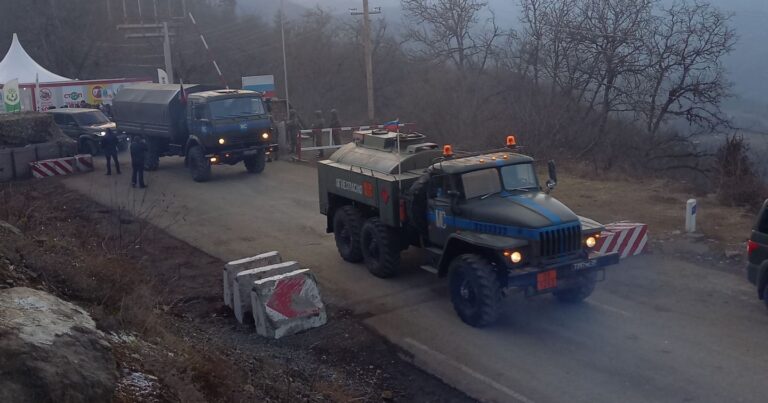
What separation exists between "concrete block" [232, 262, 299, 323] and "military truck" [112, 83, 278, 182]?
1141 centimetres

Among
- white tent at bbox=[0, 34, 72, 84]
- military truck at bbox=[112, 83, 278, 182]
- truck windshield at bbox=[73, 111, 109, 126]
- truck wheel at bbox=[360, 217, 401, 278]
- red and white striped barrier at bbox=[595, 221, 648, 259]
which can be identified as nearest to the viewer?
→ truck wheel at bbox=[360, 217, 401, 278]

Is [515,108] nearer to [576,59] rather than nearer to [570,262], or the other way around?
[576,59]

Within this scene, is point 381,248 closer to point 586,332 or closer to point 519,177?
point 519,177

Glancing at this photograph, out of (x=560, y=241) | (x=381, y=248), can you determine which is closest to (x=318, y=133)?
(x=381, y=248)

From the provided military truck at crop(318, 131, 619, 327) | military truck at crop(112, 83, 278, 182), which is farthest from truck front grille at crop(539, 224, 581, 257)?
military truck at crop(112, 83, 278, 182)

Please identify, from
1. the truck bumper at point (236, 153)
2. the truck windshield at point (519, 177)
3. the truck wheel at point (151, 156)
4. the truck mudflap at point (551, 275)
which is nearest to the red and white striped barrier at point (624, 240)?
the truck windshield at point (519, 177)

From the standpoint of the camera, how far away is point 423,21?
1372 inches

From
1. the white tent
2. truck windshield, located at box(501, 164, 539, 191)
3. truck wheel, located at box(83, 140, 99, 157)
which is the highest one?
the white tent

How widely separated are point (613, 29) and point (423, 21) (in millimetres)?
9970

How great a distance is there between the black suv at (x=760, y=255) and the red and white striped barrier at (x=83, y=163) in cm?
2004

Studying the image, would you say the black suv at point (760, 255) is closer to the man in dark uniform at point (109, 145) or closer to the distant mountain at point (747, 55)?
the man in dark uniform at point (109, 145)

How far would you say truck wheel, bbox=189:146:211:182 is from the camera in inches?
835

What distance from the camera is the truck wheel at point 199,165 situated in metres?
21.2

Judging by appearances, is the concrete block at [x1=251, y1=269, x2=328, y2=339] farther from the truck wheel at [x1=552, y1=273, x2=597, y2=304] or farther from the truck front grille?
the truck wheel at [x1=552, y1=273, x2=597, y2=304]
